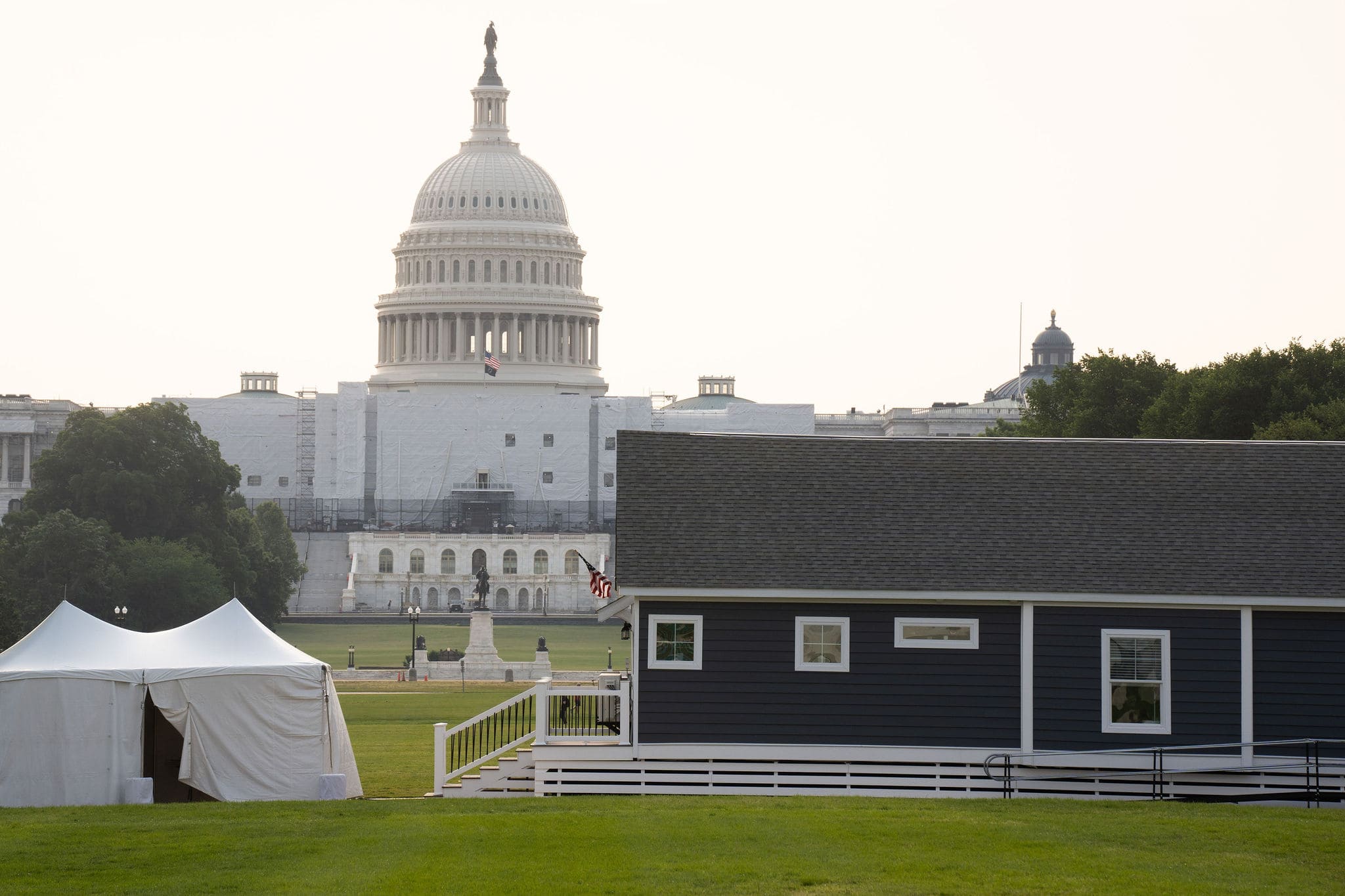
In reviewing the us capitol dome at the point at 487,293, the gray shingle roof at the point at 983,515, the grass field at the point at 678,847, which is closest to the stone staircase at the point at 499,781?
the grass field at the point at 678,847

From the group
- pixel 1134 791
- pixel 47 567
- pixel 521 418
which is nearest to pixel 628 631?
pixel 1134 791

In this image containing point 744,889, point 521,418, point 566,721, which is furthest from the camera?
point 521,418

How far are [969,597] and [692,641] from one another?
3.36 metres

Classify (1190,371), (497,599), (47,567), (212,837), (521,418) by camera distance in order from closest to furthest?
1. (212,837)
2. (1190,371)
3. (47,567)
4. (497,599)
5. (521,418)

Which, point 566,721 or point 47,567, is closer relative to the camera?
point 566,721

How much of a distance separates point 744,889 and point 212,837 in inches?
233

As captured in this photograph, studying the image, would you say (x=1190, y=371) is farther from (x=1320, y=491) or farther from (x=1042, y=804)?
(x=1042, y=804)

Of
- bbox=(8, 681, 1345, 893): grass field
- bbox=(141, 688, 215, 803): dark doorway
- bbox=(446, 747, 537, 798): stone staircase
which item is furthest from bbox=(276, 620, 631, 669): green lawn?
bbox=(8, 681, 1345, 893): grass field

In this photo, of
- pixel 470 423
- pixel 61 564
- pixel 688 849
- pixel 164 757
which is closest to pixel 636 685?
pixel 164 757

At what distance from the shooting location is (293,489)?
529 ft

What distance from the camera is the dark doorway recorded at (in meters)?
28.5

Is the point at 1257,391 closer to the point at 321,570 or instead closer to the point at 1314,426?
the point at 1314,426

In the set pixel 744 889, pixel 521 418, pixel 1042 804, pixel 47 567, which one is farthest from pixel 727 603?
pixel 521 418

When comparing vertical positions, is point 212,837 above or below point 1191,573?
below
